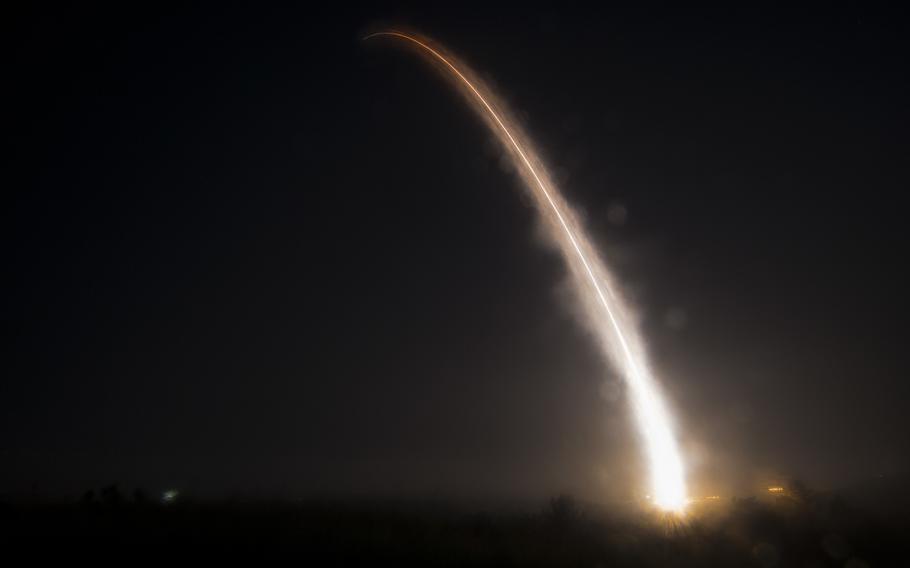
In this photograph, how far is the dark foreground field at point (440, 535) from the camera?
15992 mm

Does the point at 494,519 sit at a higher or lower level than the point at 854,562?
higher

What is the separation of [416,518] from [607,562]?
930 cm

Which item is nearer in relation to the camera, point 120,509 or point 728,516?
point 120,509

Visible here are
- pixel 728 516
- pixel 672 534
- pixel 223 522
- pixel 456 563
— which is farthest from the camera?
pixel 728 516

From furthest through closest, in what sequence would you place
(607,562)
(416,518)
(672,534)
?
(416,518)
(672,534)
(607,562)

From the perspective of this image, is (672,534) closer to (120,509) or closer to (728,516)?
(728,516)

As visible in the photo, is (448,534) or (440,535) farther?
(448,534)

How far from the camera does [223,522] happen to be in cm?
2038

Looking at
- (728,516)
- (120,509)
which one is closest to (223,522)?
(120,509)

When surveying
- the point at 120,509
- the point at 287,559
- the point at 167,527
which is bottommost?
the point at 287,559

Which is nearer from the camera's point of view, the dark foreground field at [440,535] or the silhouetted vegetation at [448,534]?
the dark foreground field at [440,535]

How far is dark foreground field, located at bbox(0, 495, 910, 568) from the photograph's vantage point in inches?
630

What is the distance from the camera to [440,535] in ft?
68.4

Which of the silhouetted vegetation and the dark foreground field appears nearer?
the dark foreground field
